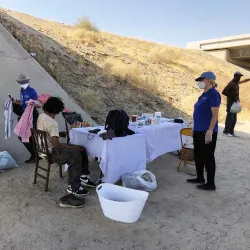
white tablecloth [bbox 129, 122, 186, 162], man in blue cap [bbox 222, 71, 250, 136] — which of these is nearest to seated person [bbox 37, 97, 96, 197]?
white tablecloth [bbox 129, 122, 186, 162]

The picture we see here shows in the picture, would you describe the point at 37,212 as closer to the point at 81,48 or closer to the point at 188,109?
the point at 188,109

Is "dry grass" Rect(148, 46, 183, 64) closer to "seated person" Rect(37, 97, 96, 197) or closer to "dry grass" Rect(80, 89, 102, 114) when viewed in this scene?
"dry grass" Rect(80, 89, 102, 114)

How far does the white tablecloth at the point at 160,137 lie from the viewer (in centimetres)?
518

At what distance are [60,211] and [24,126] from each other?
1.67m

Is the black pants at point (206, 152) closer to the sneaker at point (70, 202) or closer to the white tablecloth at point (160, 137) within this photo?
the white tablecloth at point (160, 137)

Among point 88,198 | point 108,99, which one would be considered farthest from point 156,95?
point 88,198

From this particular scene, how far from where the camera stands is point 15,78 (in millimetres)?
7223

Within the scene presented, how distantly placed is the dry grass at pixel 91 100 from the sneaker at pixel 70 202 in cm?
568

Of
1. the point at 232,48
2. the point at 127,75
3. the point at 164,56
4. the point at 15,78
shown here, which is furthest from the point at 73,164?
the point at 232,48

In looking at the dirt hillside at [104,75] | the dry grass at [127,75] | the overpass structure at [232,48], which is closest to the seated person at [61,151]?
the dirt hillside at [104,75]

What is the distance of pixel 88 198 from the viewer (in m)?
4.24

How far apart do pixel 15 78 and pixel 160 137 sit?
12.6 ft

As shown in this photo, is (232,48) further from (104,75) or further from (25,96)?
(25,96)

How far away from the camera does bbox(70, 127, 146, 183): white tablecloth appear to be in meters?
4.27
